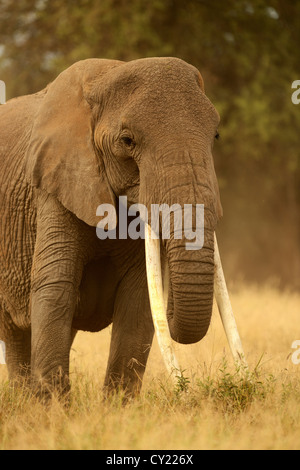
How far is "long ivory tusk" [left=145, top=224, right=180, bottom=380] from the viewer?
5.25m

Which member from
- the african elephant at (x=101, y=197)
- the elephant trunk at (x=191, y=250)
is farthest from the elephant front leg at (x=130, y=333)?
the elephant trunk at (x=191, y=250)

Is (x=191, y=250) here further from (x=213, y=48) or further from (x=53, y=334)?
(x=213, y=48)

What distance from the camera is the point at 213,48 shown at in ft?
56.0

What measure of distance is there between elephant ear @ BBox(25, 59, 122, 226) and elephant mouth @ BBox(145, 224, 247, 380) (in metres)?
0.43

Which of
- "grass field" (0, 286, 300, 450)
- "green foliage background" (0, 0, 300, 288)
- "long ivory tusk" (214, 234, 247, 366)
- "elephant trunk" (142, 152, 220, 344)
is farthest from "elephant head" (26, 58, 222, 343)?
"green foliage background" (0, 0, 300, 288)

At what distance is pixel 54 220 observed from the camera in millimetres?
5762

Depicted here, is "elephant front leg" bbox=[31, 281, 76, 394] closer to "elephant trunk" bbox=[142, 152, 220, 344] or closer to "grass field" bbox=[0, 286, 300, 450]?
"grass field" bbox=[0, 286, 300, 450]

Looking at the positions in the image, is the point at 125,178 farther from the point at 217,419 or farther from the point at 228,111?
the point at 228,111

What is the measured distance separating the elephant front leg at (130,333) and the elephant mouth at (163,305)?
666mm

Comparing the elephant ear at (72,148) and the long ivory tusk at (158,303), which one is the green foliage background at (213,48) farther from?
the long ivory tusk at (158,303)

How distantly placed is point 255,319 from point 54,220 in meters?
4.88

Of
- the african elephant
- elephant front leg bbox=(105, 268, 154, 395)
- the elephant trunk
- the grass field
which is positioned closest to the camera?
the grass field

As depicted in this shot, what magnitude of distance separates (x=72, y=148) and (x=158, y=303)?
117cm

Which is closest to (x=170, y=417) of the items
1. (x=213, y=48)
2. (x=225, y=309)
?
(x=225, y=309)
